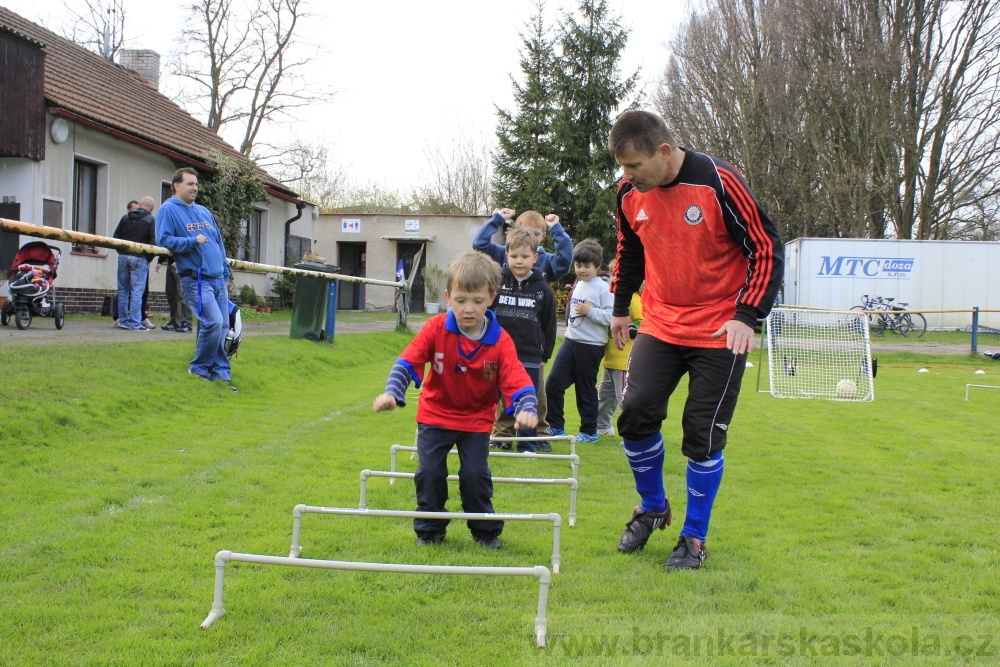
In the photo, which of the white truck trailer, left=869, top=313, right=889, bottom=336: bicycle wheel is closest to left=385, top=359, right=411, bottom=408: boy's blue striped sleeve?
left=869, top=313, right=889, bottom=336: bicycle wheel

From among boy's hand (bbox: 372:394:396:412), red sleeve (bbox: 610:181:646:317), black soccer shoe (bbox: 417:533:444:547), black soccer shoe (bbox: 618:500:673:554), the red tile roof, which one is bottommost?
black soccer shoe (bbox: 417:533:444:547)

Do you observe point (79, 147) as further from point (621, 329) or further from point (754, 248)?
point (754, 248)

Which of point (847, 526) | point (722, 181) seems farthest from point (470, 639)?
point (847, 526)

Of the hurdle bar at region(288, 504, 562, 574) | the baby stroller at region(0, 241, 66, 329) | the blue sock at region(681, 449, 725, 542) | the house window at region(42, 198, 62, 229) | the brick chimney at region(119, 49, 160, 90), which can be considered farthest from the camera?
the brick chimney at region(119, 49, 160, 90)

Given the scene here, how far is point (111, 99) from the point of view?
20125 millimetres

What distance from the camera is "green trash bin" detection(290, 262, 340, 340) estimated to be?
14.1m

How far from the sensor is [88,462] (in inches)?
226

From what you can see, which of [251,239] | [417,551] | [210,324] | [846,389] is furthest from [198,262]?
[251,239]

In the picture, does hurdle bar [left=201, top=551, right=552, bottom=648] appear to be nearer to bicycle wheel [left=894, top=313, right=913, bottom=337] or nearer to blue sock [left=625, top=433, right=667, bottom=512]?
blue sock [left=625, top=433, right=667, bottom=512]

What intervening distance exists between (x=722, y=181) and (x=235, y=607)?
113 inches

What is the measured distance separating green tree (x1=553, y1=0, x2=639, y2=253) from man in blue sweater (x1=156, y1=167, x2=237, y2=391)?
27116mm

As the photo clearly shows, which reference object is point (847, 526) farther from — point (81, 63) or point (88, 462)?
point (81, 63)

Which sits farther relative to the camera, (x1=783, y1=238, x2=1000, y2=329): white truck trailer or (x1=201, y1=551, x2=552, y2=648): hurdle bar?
(x1=783, y1=238, x2=1000, y2=329): white truck trailer

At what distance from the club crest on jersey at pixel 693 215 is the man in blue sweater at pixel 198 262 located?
612cm
